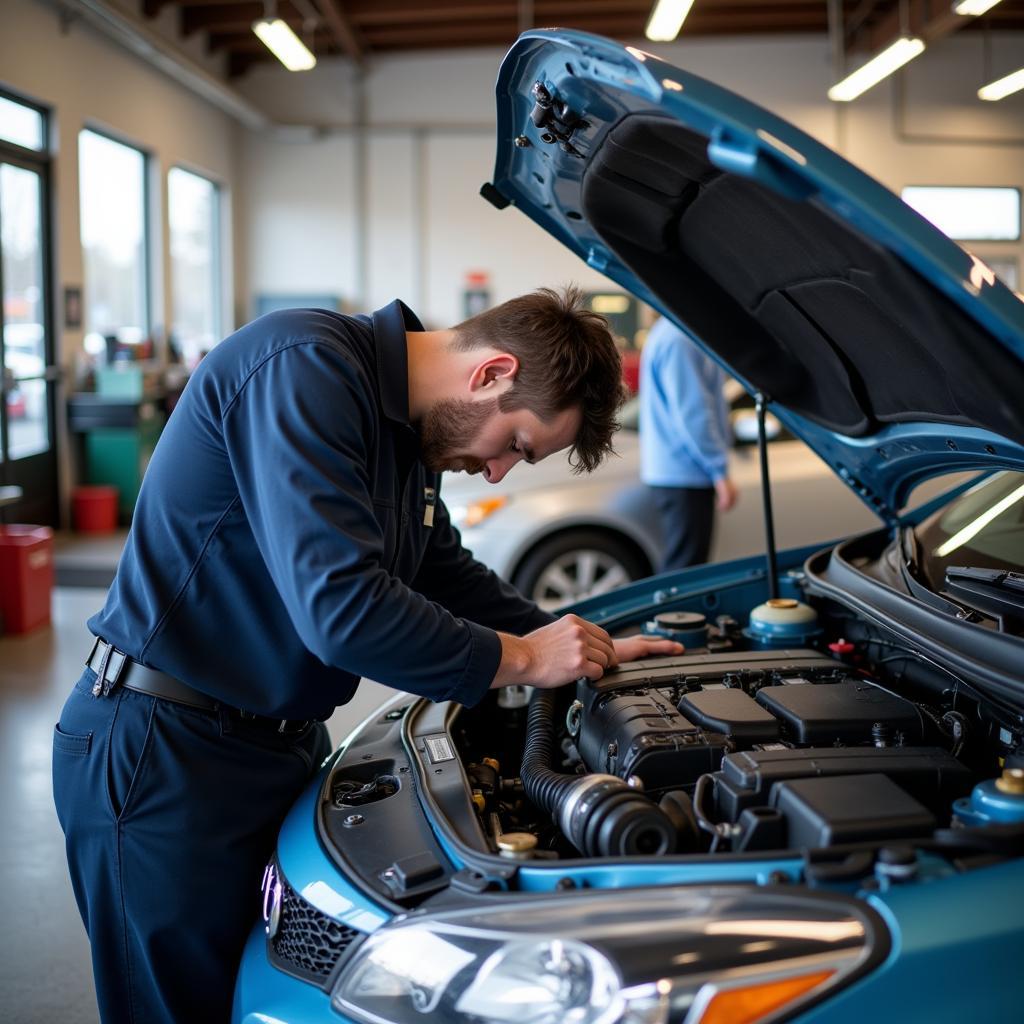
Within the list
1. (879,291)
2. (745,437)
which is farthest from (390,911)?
(745,437)

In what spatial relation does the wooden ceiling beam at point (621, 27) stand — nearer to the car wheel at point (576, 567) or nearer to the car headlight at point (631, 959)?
the car wheel at point (576, 567)

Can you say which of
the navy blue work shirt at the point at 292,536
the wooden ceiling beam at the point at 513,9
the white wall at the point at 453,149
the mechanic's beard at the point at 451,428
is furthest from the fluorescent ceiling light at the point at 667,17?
the mechanic's beard at the point at 451,428

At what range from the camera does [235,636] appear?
5.32 ft

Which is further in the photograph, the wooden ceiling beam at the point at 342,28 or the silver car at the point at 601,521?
the wooden ceiling beam at the point at 342,28

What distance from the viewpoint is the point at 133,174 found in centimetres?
981

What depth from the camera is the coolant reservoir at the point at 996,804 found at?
1286 mm

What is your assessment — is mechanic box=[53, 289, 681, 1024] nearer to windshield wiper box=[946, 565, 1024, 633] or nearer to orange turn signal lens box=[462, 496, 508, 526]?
windshield wiper box=[946, 565, 1024, 633]

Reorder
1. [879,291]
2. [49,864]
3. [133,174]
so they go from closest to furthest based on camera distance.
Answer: [879,291] → [49,864] → [133,174]

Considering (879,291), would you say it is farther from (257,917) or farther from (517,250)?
(517,250)

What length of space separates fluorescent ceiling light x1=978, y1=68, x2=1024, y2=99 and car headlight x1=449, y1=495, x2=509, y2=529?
710 centimetres

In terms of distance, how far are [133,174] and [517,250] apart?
4180mm

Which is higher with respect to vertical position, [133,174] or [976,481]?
[133,174]

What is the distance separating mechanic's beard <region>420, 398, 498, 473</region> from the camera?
167 cm

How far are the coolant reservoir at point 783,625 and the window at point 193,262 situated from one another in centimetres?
909
